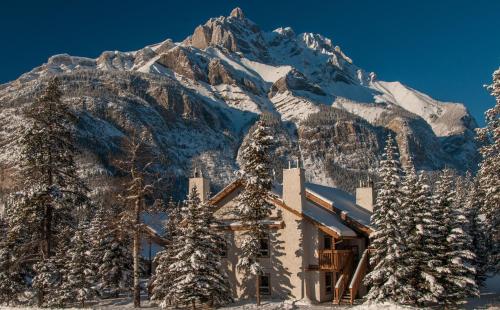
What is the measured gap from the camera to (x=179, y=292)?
93.0ft

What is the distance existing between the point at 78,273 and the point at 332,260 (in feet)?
55.5

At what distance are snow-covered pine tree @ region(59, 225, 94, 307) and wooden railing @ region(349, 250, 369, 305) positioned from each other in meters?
17.1

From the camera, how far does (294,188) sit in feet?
106

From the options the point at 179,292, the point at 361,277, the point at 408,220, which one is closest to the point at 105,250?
the point at 179,292

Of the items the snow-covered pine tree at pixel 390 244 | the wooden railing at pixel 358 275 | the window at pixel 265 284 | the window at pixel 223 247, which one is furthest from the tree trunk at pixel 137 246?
the snow-covered pine tree at pixel 390 244

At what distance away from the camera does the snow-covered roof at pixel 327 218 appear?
103 feet

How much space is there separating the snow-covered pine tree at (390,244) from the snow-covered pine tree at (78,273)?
1846 centimetres

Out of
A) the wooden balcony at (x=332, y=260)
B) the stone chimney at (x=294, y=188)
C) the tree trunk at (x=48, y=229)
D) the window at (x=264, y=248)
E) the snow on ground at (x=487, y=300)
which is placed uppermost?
Answer: the stone chimney at (x=294, y=188)

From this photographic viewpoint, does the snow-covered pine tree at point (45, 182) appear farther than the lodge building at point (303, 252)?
No

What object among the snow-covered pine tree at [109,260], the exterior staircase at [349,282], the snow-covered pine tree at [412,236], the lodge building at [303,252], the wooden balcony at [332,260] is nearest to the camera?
the snow-covered pine tree at [412,236]

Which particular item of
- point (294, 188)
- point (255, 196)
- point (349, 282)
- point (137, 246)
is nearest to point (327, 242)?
point (349, 282)

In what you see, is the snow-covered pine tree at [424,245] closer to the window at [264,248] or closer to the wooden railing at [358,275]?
the wooden railing at [358,275]

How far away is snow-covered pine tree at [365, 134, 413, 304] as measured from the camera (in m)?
27.2

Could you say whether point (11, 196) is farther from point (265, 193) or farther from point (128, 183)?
point (265, 193)
